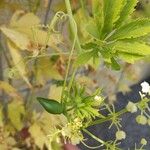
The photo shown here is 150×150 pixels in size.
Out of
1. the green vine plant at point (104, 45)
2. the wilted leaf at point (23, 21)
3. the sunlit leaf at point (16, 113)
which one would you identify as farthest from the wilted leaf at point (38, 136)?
the green vine plant at point (104, 45)

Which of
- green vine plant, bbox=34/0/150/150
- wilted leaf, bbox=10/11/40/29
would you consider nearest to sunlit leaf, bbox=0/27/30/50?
wilted leaf, bbox=10/11/40/29

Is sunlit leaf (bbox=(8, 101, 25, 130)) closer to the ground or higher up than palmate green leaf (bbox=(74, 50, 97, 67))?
closer to the ground

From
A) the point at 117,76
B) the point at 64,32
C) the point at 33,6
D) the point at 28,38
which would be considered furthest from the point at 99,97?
the point at 117,76

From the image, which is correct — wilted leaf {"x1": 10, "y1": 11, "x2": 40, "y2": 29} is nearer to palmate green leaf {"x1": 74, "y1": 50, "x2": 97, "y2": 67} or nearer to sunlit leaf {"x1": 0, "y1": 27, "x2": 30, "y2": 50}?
sunlit leaf {"x1": 0, "y1": 27, "x2": 30, "y2": 50}

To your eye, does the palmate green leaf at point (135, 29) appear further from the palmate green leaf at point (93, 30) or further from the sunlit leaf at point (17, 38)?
the sunlit leaf at point (17, 38)

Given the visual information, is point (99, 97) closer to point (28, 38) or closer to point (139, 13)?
point (28, 38)

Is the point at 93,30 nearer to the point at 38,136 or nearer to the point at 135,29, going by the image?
the point at 135,29
